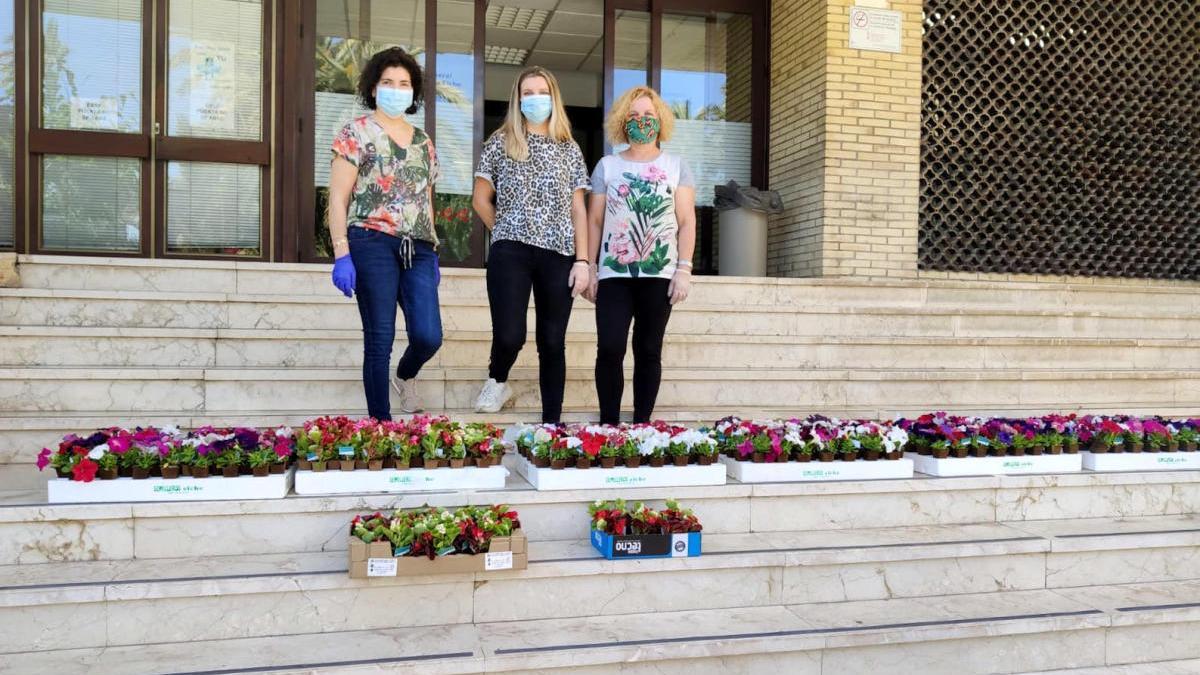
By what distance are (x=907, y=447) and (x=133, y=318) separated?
4145mm

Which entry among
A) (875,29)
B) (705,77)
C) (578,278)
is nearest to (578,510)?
(578,278)

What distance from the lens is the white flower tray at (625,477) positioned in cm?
328

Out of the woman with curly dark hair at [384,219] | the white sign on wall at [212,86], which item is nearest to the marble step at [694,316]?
the woman with curly dark hair at [384,219]

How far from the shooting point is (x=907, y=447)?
3.92m

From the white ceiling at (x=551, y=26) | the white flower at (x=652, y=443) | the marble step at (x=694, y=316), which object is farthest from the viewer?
the white ceiling at (x=551, y=26)

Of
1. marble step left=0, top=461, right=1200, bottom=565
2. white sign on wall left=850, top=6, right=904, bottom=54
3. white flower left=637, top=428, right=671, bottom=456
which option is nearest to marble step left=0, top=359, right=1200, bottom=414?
marble step left=0, top=461, right=1200, bottom=565

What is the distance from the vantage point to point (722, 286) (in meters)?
5.97

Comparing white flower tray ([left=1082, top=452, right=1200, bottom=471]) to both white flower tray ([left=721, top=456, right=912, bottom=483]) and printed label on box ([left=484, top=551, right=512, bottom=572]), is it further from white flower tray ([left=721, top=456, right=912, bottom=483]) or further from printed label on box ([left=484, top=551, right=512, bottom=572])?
printed label on box ([left=484, top=551, right=512, bottom=572])

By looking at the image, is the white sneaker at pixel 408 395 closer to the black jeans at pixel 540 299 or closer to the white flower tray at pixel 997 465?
the black jeans at pixel 540 299

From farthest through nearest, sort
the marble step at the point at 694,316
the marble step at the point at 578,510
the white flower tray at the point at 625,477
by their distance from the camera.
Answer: the marble step at the point at 694,316 < the white flower tray at the point at 625,477 < the marble step at the point at 578,510

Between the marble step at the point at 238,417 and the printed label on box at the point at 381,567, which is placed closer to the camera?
the printed label on box at the point at 381,567

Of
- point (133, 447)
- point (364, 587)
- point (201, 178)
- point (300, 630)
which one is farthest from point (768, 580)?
point (201, 178)

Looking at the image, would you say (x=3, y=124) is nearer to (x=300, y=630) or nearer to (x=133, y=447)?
(x=133, y=447)

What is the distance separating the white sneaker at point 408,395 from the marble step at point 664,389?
24 centimetres
